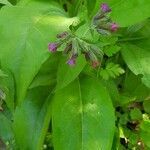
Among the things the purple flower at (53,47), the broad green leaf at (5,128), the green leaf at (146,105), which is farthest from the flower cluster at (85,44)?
the broad green leaf at (5,128)

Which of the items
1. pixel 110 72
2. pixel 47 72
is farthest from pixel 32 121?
pixel 110 72

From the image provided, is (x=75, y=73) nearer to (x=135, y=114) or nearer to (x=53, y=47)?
→ (x=53, y=47)

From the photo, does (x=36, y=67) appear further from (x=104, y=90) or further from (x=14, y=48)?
(x=104, y=90)

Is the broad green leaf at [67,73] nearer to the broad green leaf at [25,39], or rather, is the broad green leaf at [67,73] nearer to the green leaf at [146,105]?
the broad green leaf at [25,39]

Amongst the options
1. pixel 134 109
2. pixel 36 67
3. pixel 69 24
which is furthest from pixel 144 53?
A: pixel 36 67

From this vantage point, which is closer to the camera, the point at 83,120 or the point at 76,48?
the point at 76,48

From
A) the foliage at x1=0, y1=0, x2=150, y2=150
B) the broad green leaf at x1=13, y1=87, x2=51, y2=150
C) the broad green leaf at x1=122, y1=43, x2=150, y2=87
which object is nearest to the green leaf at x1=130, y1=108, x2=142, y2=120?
the foliage at x1=0, y1=0, x2=150, y2=150
